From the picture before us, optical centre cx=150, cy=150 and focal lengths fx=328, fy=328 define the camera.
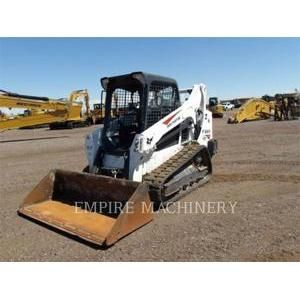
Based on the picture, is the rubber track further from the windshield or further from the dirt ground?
the windshield

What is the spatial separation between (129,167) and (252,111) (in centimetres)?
2018

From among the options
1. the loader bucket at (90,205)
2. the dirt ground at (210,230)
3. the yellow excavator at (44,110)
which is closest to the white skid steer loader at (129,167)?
the loader bucket at (90,205)

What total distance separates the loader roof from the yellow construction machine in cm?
1712

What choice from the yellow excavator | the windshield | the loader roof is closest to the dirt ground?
the windshield

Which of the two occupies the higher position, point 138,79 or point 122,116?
point 138,79

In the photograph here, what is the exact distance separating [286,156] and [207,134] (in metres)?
3.06

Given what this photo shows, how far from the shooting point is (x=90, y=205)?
16.5 ft

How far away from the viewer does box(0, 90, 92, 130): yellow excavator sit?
16.1m

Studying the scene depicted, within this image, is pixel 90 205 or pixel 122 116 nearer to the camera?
pixel 90 205

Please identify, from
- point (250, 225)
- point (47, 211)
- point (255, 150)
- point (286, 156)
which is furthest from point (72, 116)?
point (250, 225)

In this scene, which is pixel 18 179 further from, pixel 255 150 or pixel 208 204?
pixel 255 150

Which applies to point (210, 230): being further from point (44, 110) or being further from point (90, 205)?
point (44, 110)

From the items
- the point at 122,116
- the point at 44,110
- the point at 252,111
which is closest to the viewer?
the point at 122,116

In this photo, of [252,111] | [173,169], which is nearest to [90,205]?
[173,169]
